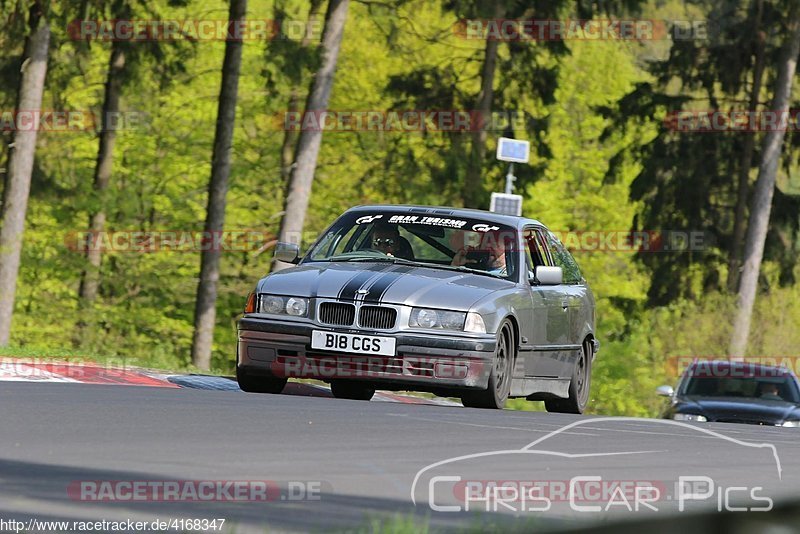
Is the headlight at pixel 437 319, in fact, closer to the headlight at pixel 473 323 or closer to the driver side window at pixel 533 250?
the headlight at pixel 473 323

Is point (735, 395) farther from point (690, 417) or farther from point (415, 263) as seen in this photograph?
point (415, 263)

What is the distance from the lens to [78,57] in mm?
36000

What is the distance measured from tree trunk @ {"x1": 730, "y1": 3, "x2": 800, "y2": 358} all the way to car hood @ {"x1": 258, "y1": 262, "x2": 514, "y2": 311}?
78.7 ft

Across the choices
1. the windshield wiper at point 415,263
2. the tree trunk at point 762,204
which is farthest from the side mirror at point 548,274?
the tree trunk at point 762,204

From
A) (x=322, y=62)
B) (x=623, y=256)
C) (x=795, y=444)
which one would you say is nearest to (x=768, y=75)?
(x=322, y=62)

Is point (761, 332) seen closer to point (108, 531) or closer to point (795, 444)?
point (795, 444)

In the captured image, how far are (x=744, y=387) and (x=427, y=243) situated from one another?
676cm

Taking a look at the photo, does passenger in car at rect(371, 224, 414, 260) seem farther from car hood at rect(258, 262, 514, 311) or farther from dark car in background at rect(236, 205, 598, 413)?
car hood at rect(258, 262, 514, 311)

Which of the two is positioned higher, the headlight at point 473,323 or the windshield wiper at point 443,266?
the windshield wiper at point 443,266

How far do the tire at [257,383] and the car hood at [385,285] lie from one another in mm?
706

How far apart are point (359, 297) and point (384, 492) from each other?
5.55 meters

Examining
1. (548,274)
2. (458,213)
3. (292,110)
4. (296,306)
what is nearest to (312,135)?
(292,110)

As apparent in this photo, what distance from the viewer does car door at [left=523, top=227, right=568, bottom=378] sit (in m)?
13.7

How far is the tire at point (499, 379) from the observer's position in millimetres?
12547
